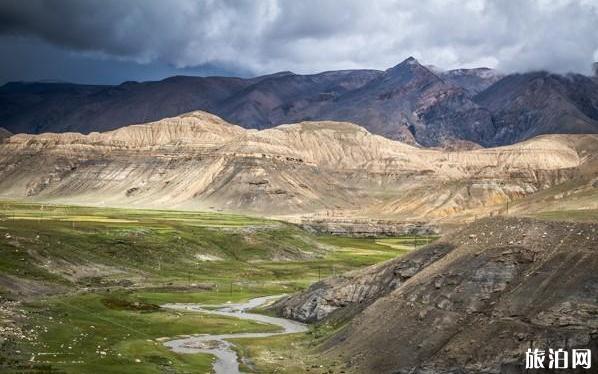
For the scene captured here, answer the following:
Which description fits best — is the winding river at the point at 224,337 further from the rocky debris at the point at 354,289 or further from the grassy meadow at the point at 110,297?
the rocky debris at the point at 354,289

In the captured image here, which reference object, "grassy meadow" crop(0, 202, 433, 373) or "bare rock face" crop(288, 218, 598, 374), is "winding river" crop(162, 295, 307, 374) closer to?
"grassy meadow" crop(0, 202, 433, 373)

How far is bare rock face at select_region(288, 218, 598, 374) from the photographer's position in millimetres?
66562

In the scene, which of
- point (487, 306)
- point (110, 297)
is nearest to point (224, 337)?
point (110, 297)

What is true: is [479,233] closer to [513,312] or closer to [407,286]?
[407,286]

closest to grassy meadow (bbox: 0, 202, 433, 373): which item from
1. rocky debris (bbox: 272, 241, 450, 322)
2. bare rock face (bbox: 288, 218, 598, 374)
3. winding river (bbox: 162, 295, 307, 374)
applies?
winding river (bbox: 162, 295, 307, 374)

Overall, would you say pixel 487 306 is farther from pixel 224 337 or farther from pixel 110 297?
pixel 110 297

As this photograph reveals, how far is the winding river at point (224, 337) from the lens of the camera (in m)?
89.6

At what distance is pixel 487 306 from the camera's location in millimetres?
73750

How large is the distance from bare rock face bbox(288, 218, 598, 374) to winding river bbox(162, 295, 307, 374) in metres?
12.3

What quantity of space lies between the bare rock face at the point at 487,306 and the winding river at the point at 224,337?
40.3 feet

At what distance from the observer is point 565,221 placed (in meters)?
78.8

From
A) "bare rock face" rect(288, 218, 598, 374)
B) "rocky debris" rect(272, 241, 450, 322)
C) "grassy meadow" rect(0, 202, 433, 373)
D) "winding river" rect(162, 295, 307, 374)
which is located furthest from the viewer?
"rocky debris" rect(272, 241, 450, 322)

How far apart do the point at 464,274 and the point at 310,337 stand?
2797 cm

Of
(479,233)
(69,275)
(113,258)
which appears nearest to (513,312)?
(479,233)
